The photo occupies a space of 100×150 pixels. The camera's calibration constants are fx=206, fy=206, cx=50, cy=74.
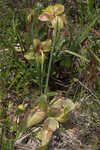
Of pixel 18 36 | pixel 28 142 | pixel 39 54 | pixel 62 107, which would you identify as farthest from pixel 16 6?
pixel 28 142

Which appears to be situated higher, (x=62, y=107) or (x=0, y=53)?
(x=0, y=53)

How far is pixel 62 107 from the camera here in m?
1.20

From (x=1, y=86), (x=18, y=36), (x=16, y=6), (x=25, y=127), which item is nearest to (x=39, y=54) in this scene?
(x=18, y=36)

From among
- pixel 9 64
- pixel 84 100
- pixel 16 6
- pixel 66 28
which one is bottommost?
pixel 84 100

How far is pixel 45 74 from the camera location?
1.40 meters

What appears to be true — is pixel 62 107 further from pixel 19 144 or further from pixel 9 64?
pixel 9 64

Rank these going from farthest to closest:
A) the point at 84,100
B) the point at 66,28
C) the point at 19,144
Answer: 1. the point at 66,28
2. the point at 84,100
3. the point at 19,144

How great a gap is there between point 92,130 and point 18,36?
2.53 ft

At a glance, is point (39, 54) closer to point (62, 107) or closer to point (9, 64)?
point (9, 64)

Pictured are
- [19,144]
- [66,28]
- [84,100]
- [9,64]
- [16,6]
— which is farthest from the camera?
[16,6]

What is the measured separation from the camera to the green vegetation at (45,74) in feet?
3.80

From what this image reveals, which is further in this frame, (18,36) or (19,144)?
(18,36)

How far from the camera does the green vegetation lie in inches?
45.6

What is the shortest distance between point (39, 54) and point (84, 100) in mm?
414
